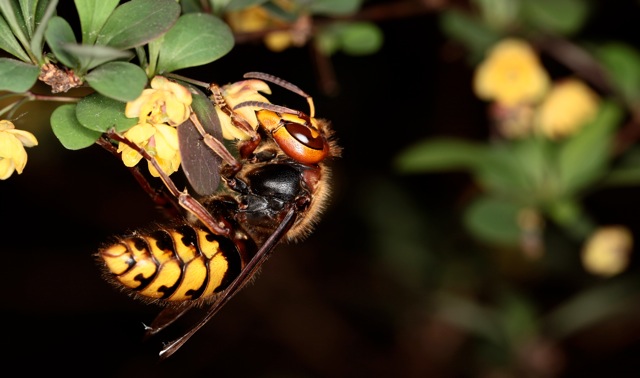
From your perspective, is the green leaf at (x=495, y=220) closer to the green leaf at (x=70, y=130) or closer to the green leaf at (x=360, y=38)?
the green leaf at (x=360, y=38)

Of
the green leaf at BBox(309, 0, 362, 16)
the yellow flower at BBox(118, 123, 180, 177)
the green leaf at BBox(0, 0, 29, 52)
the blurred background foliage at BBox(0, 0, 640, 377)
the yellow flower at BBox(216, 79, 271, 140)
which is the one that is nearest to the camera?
the green leaf at BBox(0, 0, 29, 52)

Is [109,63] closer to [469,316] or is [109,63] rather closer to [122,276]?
[122,276]

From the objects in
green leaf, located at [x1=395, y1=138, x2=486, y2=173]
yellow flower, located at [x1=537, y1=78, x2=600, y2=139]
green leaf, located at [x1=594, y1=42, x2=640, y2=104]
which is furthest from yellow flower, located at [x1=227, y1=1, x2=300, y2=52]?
green leaf, located at [x1=594, y1=42, x2=640, y2=104]

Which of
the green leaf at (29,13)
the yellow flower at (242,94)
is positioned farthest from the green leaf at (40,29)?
the yellow flower at (242,94)

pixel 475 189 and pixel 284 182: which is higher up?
pixel 284 182

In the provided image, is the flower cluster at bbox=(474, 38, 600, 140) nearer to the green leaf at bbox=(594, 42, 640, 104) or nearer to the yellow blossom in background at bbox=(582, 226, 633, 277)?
the green leaf at bbox=(594, 42, 640, 104)

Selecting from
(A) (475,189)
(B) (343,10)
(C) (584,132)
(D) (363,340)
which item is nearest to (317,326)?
(D) (363,340)
